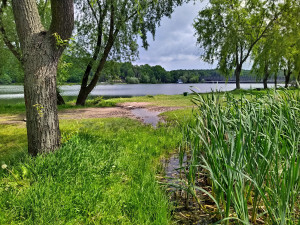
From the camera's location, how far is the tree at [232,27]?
107 ft

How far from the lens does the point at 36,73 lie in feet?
13.4

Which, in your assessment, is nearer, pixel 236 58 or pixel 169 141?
pixel 169 141

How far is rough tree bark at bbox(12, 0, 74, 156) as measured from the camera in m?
4.09

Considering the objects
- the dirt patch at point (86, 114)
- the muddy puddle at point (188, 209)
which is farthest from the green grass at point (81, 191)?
the dirt patch at point (86, 114)

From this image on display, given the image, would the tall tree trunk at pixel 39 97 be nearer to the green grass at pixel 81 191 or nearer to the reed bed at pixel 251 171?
the green grass at pixel 81 191

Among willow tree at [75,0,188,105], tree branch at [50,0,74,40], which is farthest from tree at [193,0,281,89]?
tree branch at [50,0,74,40]

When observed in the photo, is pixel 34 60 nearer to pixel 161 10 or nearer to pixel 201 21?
pixel 161 10

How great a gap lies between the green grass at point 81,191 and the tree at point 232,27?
32.2 metres

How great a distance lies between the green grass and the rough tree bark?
0.47m

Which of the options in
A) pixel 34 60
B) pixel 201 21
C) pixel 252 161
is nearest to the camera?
pixel 252 161

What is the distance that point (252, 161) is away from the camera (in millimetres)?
2514

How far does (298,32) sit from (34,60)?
35340 mm

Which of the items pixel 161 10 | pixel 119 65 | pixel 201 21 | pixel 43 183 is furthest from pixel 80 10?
pixel 201 21

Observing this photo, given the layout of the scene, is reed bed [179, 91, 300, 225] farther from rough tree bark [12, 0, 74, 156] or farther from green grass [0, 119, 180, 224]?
rough tree bark [12, 0, 74, 156]
